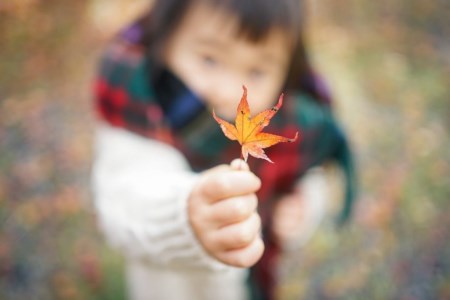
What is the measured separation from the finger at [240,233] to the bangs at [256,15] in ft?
1.59

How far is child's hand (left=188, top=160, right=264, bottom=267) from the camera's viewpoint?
497mm

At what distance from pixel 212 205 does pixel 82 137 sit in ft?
5.41

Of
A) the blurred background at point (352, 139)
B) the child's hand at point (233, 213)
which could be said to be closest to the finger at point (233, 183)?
the child's hand at point (233, 213)

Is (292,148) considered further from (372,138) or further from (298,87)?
(372,138)

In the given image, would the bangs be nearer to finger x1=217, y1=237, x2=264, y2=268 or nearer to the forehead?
→ the forehead

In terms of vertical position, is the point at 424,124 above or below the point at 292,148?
above

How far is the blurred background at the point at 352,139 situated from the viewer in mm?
1715

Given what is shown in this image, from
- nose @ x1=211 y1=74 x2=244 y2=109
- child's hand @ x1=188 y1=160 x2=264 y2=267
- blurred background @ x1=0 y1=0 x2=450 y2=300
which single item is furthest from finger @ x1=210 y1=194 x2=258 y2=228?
blurred background @ x1=0 y1=0 x2=450 y2=300

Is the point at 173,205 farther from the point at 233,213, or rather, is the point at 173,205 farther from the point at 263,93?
the point at 263,93

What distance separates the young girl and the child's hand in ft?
0.26

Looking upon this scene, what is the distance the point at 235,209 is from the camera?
0.51 metres

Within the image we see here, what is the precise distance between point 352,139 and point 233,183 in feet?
5.78

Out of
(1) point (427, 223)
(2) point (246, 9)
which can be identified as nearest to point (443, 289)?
(1) point (427, 223)

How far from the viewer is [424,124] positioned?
223 centimetres
